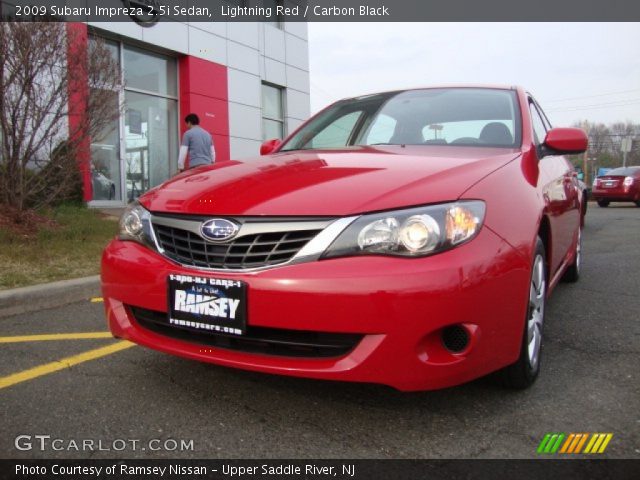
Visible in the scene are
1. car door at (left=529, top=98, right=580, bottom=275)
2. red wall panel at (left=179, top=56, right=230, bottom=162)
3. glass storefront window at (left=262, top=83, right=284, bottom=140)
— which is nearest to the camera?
car door at (left=529, top=98, right=580, bottom=275)

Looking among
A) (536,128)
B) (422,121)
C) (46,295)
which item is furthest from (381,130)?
(46,295)

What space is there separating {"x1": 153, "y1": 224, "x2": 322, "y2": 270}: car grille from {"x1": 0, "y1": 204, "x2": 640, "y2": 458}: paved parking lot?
61 centimetres

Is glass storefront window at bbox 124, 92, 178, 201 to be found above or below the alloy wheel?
above

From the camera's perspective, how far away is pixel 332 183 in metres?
2.09

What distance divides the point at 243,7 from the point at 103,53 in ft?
25.8

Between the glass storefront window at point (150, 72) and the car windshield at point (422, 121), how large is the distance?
27.0 feet

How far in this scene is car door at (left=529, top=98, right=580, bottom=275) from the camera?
108 inches

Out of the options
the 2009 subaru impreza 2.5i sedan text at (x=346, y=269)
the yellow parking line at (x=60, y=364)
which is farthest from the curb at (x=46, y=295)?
the 2009 subaru impreza 2.5i sedan text at (x=346, y=269)

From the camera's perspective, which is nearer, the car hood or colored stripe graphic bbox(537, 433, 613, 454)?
colored stripe graphic bbox(537, 433, 613, 454)

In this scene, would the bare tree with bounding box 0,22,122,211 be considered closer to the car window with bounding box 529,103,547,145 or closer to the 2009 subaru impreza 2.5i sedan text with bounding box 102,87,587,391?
the 2009 subaru impreza 2.5i sedan text with bounding box 102,87,587,391

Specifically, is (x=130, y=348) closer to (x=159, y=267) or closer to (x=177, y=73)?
(x=159, y=267)

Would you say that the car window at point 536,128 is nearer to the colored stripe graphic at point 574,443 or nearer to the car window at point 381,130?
the car window at point 381,130

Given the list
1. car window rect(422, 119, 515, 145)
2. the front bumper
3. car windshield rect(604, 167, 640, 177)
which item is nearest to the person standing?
car window rect(422, 119, 515, 145)

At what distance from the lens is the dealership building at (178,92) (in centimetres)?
1026
